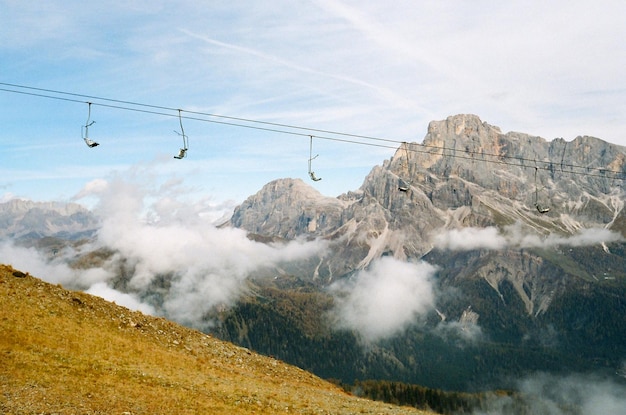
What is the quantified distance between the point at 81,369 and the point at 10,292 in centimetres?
1754

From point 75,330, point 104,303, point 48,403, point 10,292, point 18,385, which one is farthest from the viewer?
point 104,303

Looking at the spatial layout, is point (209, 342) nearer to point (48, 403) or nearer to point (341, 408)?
point (341, 408)

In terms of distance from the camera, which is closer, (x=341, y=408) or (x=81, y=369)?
(x=81, y=369)

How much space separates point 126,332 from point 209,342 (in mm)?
10144

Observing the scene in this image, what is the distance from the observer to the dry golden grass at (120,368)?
3150cm

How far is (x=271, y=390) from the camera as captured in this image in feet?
140

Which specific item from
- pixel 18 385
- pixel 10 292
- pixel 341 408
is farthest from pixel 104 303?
pixel 341 408

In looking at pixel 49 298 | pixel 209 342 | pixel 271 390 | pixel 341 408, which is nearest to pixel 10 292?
pixel 49 298

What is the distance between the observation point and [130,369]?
3825 cm

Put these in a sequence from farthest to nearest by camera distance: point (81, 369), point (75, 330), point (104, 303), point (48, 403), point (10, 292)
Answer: point (104, 303), point (10, 292), point (75, 330), point (81, 369), point (48, 403)

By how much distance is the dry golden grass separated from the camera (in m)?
31.5

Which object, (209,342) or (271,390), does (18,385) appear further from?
(209,342)

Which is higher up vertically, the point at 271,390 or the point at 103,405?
the point at 103,405

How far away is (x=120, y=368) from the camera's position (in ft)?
124
